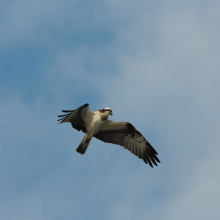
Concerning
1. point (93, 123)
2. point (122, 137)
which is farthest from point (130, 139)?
point (93, 123)

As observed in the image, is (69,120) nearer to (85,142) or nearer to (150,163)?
(85,142)

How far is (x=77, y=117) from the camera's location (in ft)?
47.0

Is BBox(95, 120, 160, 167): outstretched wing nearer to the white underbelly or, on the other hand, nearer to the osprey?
the osprey

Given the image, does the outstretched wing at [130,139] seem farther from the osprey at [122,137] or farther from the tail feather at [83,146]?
the tail feather at [83,146]

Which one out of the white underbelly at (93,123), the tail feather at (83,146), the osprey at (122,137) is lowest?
the tail feather at (83,146)

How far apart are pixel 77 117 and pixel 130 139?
268 centimetres

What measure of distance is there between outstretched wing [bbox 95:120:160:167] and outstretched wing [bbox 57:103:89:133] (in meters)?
1.22

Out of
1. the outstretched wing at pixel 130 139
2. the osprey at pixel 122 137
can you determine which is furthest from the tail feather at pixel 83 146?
the outstretched wing at pixel 130 139

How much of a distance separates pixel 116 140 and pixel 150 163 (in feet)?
5.56

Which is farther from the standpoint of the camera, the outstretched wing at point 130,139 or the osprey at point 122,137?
the outstretched wing at point 130,139

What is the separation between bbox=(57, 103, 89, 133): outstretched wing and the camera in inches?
523

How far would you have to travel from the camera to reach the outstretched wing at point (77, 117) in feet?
43.6

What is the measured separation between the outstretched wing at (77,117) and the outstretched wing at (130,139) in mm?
1216

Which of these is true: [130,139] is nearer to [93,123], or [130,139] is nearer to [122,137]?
[122,137]
